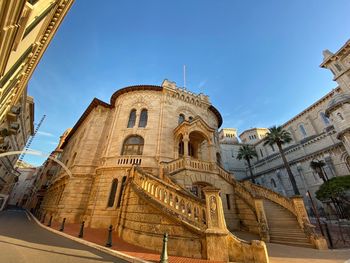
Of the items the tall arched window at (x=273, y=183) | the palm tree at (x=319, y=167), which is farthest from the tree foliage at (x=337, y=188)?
the tall arched window at (x=273, y=183)

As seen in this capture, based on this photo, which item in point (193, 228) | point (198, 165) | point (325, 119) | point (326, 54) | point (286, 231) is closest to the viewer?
point (193, 228)

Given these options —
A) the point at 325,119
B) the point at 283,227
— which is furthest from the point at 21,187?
the point at 325,119

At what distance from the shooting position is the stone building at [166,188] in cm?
622

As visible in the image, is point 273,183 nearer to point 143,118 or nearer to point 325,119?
point 325,119

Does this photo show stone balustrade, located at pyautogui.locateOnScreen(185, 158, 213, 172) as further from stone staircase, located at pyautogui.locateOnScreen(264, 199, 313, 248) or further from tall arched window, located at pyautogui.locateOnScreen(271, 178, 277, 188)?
tall arched window, located at pyautogui.locateOnScreen(271, 178, 277, 188)

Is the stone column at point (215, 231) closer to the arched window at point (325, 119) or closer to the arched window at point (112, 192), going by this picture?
the arched window at point (112, 192)

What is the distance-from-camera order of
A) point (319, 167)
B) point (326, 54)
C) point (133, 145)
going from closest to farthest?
1. point (133, 145)
2. point (319, 167)
3. point (326, 54)

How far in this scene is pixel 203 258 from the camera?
18.6 feet

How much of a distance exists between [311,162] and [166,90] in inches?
1104

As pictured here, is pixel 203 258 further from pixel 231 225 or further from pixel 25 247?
pixel 231 225

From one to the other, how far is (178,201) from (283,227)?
340 inches

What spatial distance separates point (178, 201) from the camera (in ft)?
24.1

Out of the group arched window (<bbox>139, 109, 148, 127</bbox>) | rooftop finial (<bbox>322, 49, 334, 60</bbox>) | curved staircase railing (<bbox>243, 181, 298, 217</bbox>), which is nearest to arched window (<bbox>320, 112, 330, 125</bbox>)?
rooftop finial (<bbox>322, 49, 334, 60</bbox>)

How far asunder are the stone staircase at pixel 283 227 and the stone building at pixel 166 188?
0.06 meters
